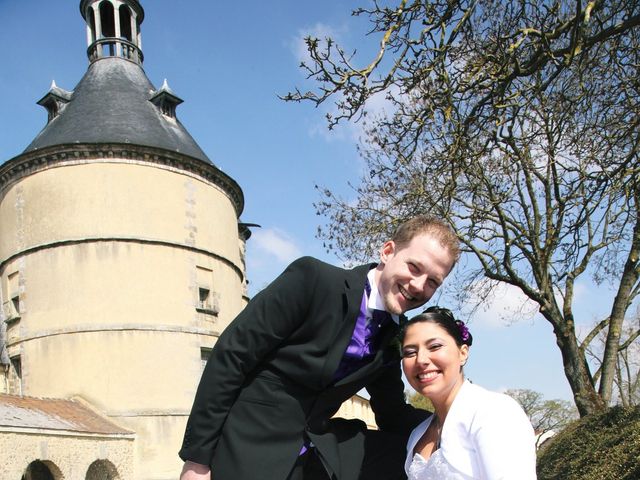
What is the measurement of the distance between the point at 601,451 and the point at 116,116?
68.0 ft

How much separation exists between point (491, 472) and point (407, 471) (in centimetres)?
55

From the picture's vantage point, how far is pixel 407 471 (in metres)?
2.80

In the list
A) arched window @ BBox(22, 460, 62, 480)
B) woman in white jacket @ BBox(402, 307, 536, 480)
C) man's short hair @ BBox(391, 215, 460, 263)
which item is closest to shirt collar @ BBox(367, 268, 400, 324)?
woman in white jacket @ BBox(402, 307, 536, 480)

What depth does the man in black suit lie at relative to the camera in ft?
8.79

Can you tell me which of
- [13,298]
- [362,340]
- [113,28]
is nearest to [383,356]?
[362,340]

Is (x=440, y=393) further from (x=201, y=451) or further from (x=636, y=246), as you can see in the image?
(x=636, y=246)

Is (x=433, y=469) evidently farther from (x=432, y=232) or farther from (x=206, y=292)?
(x=206, y=292)

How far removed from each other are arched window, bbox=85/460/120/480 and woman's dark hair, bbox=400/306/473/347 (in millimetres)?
18600

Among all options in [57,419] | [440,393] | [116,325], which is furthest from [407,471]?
[116,325]

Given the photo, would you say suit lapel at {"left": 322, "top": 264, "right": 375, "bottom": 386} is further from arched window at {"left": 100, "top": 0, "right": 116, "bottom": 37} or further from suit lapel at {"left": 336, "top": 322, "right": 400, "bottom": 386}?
arched window at {"left": 100, "top": 0, "right": 116, "bottom": 37}

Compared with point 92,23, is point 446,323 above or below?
below

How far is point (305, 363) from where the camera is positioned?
2.76 meters

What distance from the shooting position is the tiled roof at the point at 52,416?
1650 centimetres

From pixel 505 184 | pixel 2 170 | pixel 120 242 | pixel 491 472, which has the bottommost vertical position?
pixel 491 472
